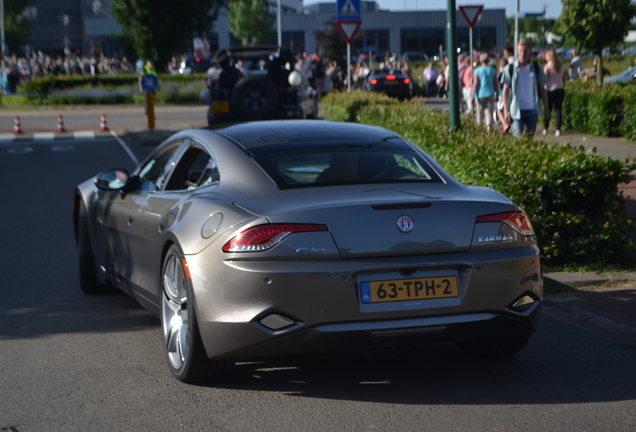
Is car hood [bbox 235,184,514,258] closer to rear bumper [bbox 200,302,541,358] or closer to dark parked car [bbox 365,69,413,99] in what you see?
rear bumper [bbox 200,302,541,358]

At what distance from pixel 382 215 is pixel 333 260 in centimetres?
34

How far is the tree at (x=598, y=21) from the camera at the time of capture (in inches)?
898

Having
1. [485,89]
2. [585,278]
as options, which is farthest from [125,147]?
[585,278]

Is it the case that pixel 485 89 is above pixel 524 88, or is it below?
below

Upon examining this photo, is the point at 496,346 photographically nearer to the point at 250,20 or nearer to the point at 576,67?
the point at 576,67

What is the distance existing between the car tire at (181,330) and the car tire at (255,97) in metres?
15.2

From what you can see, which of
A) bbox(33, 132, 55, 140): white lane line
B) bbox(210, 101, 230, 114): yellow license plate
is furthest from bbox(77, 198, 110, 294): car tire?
bbox(33, 132, 55, 140): white lane line

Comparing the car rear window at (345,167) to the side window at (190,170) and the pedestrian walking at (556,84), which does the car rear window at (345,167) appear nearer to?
the side window at (190,170)

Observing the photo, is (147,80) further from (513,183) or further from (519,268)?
(519,268)

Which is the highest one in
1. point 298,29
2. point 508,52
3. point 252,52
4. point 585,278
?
point 298,29

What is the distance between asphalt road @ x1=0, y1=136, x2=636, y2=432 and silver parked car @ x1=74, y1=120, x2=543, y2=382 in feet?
0.72

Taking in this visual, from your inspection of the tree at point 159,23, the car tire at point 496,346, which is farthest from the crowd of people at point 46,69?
the car tire at point 496,346

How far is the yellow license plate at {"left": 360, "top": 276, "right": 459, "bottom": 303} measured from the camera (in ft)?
13.6

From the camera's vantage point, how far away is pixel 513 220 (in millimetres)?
4488
